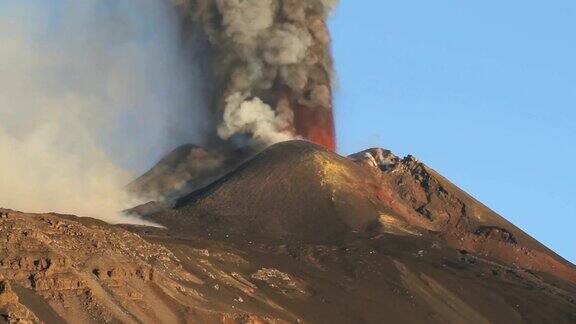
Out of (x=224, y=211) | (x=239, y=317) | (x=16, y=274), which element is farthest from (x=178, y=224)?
(x=16, y=274)

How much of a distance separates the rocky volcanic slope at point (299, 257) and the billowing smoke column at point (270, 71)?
37.9ft

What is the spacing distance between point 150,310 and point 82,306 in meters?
7.78

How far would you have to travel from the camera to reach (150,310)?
323 ft

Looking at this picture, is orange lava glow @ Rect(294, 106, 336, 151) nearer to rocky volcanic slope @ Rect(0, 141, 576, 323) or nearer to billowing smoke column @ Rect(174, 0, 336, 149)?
billowing smoke column @ Rect(174, 0, 336, 149)

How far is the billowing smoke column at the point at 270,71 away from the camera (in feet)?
616

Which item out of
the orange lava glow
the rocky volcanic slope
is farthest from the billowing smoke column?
the rocky volcanic slope

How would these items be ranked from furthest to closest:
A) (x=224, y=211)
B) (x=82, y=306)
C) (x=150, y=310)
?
(x=224, y=211), (x=150, y=310), (x=82, y=306)

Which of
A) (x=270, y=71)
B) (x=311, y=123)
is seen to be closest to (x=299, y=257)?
(x=270, y=71)

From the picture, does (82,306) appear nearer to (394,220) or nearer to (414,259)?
(414,259)

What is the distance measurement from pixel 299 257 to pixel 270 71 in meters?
55.5

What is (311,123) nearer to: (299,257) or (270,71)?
(270,71)

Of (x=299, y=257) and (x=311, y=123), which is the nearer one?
(x=299, y=257)

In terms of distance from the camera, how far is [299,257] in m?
140

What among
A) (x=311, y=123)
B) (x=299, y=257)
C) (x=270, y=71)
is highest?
(x=270, y=71)
